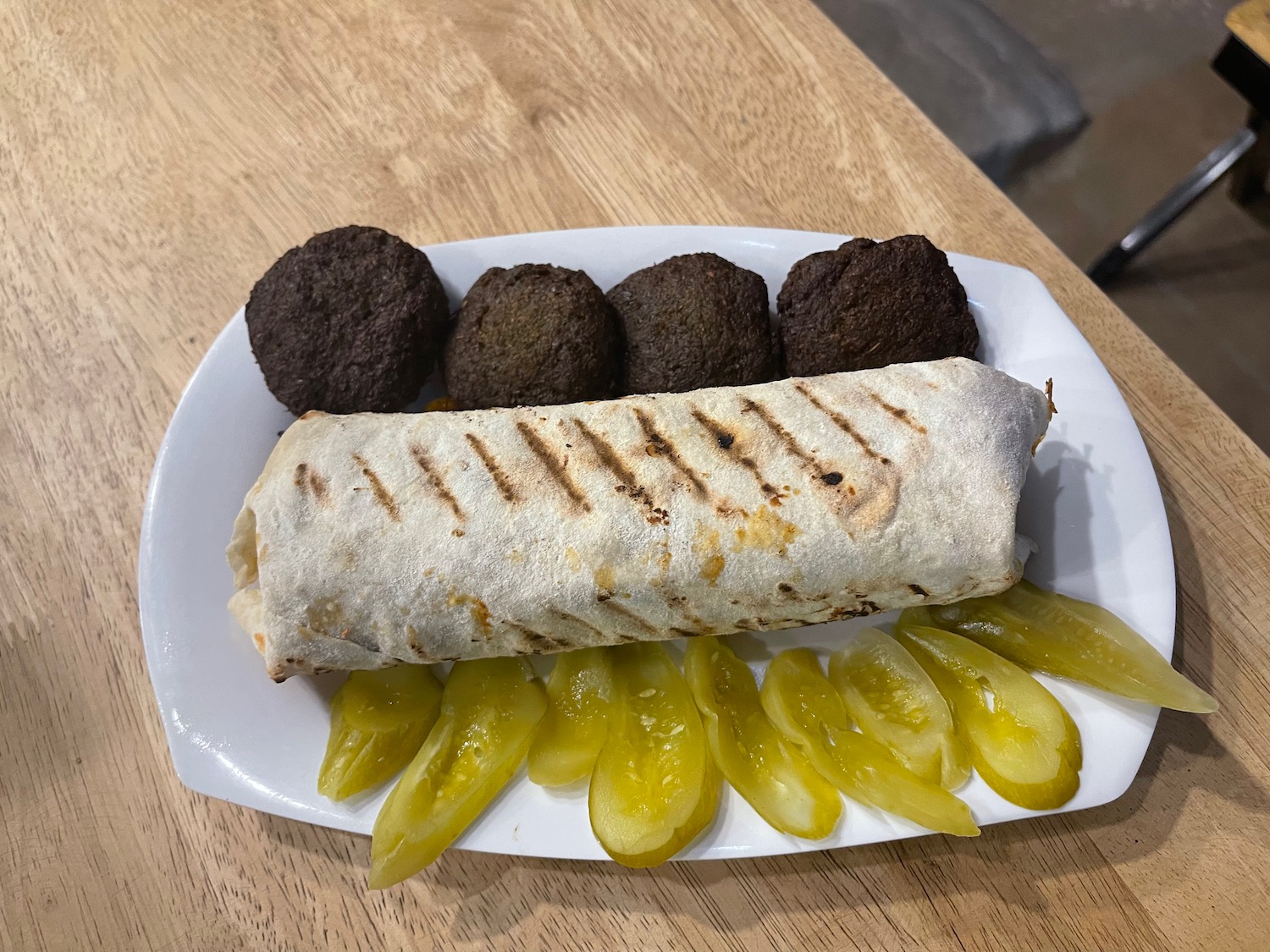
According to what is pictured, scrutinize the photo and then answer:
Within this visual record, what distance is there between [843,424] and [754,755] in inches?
26.2

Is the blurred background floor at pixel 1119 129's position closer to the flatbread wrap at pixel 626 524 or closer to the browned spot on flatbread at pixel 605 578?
the flatbread wrap at pixel 626 524

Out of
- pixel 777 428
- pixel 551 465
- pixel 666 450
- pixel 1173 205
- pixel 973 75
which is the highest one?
pixel 1173 205

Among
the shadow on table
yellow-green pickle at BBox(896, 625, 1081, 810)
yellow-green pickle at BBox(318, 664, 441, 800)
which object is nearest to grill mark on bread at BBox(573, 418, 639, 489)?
yellow-green pickle at BBox(318, 664, 441, 800)

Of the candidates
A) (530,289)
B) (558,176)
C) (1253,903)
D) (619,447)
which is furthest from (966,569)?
(558,176)

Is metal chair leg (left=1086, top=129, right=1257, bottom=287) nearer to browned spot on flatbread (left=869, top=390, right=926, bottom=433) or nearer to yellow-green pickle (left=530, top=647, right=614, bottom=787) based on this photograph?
browned spot on flatbread (left=869, top=390, right=926, bottom=433)

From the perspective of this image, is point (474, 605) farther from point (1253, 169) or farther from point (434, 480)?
point (1253, 169)

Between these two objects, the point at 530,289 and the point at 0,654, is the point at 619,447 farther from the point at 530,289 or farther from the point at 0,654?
the point at 0,654

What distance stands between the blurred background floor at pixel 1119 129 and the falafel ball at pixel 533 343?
230cm

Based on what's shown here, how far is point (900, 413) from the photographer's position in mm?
1722

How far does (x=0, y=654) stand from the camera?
79.1 inches

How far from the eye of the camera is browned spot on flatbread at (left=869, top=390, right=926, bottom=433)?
170 centimetres

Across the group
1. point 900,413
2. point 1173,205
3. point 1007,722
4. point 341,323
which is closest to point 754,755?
point 1007,722

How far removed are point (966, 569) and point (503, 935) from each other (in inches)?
46.2

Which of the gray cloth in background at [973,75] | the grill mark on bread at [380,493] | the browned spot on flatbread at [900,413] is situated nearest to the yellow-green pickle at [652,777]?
the grill mark on bread at [380,493]
